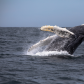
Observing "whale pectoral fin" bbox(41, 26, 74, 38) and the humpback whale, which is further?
the humpback whale

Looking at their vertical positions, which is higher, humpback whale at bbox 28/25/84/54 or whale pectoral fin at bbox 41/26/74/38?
whale pectoral fin at bbox 41/26/74/38

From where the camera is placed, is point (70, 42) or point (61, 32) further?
point (70, 42)

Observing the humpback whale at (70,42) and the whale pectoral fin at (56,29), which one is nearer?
the whale pectoral fin at (56,29)

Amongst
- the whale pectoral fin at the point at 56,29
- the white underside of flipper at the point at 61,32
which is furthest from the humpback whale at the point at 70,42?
the whale pectoral fin at the point at 56,29

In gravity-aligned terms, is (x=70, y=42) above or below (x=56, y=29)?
below

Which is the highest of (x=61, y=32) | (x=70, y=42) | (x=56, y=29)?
(x=56, y=29)

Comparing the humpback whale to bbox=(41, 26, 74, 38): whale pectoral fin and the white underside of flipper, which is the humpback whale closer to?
the white underside of flipper

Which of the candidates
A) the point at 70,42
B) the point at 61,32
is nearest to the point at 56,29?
the point at 61,32

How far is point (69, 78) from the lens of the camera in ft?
25.8

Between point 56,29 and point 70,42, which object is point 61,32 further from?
point 70,42

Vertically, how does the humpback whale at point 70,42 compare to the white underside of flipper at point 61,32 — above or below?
below

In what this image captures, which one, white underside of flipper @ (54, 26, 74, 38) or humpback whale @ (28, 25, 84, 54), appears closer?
white underside of flipper @ (54, 26, 74, 38)

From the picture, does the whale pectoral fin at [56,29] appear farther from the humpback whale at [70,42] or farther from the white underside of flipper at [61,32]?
the humpback whale at [70,42]

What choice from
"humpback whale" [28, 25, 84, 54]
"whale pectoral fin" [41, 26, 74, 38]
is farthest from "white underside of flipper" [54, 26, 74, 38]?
"humpback whale" [28, 25, 84, 54]
